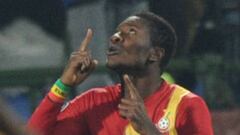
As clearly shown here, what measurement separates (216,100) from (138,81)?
2.48 meters

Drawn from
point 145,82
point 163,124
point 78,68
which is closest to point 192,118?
point 163,124

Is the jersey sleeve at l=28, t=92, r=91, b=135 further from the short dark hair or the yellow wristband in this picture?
the short dark hair

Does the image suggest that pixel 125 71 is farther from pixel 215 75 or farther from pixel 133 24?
pixel 215 75

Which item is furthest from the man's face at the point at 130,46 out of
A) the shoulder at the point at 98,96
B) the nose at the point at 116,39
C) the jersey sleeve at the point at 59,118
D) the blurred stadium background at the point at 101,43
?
the blurred stadium background at the point at 101,43

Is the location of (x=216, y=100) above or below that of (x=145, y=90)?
below

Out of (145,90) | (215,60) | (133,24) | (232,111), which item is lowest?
(232,111)

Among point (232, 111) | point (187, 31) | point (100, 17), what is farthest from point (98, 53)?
point (232, 111)

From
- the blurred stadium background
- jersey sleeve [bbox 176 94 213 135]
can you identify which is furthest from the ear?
the blurred stadium background

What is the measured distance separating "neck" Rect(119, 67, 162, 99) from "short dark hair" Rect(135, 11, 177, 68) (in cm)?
9

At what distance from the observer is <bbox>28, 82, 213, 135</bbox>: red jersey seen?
3.30 m

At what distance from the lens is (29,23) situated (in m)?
5.71

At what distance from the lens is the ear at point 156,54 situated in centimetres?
348

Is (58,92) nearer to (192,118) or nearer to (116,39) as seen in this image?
(116,39)

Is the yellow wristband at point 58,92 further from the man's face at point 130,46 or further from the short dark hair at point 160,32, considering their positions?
the short dark hair at point 160,32
